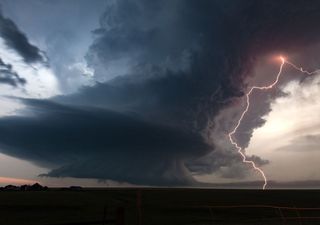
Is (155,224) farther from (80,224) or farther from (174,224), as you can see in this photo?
(80,224)

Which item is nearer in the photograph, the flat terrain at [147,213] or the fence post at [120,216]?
the fence post at [120,216]

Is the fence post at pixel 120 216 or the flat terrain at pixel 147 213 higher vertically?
the flat terrain at pixel 147 213

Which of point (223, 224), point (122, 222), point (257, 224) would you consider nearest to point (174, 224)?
point (223, 224)

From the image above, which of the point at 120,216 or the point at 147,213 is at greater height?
the point at 147,213

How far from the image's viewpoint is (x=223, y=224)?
4562 cm

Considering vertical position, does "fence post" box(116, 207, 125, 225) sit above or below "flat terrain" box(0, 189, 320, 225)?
below

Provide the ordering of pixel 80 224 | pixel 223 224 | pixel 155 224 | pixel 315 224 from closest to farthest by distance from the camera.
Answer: pixel 80 224, pixel 315 224, pixel 223 224, pixel 155 224

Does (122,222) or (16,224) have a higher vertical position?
(16,224)

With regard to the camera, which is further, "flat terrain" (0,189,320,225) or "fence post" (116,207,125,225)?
"flat terrain" (0,189,320,225)

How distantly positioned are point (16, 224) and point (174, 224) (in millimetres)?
16501

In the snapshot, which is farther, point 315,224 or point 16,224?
point 16,224

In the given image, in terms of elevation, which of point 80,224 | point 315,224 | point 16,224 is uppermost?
point 16,224

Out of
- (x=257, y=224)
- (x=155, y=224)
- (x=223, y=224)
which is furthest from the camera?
(x=155, y=224)

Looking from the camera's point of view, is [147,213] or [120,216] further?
[147,213]
